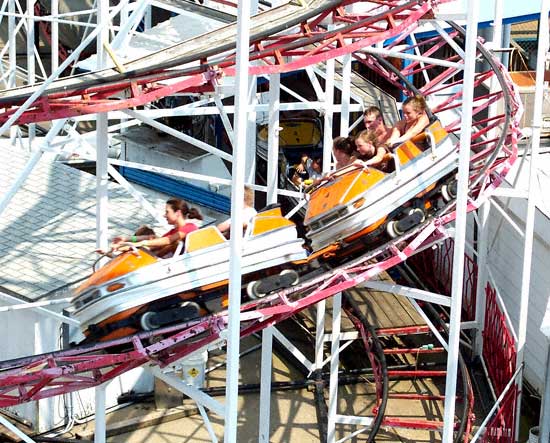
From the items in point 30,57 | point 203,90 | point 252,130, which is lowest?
point 203,90

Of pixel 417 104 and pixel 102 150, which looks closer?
pixel 102 150

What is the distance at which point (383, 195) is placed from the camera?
504 inches

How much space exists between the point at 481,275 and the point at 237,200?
802cm

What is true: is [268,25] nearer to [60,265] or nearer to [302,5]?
[302,5]

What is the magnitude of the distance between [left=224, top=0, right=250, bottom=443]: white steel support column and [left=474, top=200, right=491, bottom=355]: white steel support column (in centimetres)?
752

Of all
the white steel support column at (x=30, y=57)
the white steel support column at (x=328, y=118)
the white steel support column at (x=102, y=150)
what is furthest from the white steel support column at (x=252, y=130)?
the white steel support column at (x=30, y=57)

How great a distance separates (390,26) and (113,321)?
4591mm

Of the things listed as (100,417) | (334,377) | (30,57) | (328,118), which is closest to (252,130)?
(328,118)

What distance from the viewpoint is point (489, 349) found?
1678 centimetres

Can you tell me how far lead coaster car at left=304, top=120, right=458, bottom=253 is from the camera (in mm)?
12578

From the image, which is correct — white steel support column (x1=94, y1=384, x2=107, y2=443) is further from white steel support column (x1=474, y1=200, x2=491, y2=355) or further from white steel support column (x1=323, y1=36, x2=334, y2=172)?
white steel support column (x1=474, y1=200, x2=491, y2=355)

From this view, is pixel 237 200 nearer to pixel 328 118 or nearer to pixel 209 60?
pixel 209 60

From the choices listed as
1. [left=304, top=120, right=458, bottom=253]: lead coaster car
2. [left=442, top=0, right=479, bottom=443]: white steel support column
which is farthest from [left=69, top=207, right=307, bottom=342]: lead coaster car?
[left=442, top=0, right=479, bottom=443]: white steel support column

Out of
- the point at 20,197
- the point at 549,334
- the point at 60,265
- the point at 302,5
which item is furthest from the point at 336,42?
the point at 20,197
